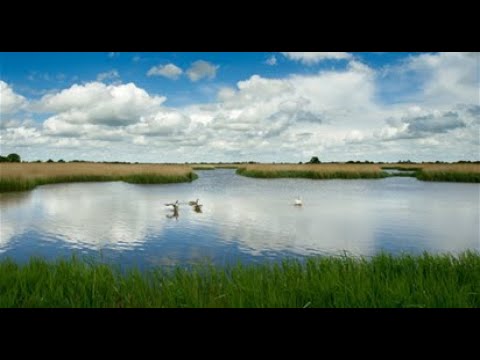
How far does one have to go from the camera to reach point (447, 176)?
30781mm

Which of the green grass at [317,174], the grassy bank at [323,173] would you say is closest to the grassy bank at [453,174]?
the green grass at [317,174]

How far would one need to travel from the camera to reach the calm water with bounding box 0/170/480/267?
8812 millimetres

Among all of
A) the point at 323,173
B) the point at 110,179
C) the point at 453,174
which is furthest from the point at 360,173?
the point at 110,179

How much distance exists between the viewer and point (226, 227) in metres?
11.6

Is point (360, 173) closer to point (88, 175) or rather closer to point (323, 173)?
point (323, 173)

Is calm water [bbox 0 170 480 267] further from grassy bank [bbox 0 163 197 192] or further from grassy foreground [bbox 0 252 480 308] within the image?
grassy bank [bbox 0 163 197 192]

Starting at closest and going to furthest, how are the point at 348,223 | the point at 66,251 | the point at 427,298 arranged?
the point at 427,298 < the point at 66,251 < the point at 348,223

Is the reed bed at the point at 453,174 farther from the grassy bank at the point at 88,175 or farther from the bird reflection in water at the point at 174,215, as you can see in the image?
the bird reflection in water at the point at 174,215
